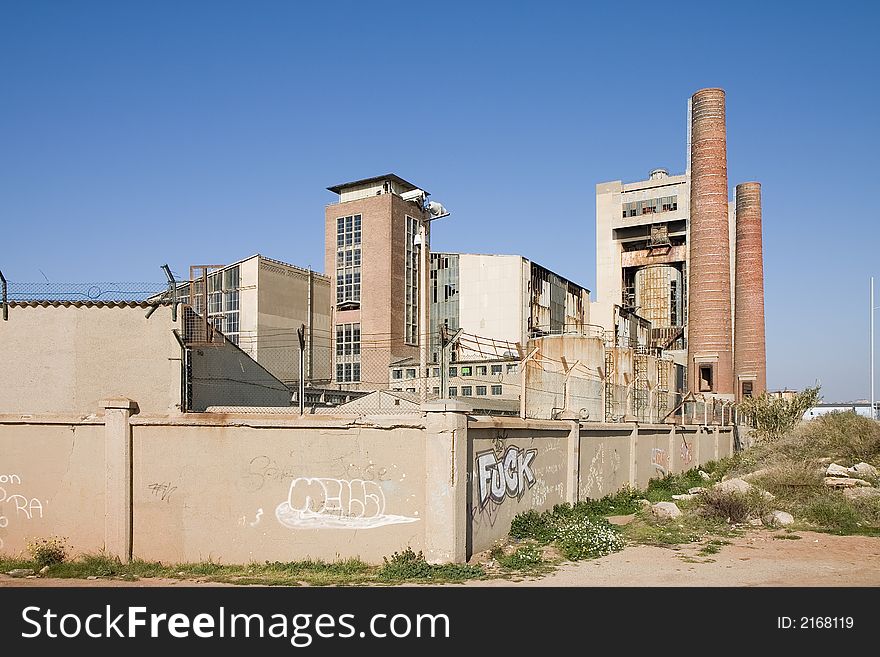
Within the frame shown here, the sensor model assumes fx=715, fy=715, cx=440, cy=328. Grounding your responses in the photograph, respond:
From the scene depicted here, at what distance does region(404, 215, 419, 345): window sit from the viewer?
52.9m

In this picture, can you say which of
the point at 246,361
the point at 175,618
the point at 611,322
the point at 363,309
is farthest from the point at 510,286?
the point at 175,618

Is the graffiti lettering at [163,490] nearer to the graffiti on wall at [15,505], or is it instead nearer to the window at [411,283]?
the graffiti on wall at [15,505]

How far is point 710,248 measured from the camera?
48844mm

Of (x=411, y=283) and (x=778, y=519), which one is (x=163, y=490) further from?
(x=411, y=283)

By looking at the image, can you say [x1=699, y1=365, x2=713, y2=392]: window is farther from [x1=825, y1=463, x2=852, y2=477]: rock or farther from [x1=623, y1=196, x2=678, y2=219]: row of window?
[x1=825, y1=463, x2=852, y2=477]: rock

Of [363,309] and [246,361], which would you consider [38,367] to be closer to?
[246,361]

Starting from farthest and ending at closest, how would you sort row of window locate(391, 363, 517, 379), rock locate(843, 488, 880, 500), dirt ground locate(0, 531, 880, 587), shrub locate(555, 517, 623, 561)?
row of window locate(391, 363, 517, 379)
rock locate(843, 488, 880, 500)
shrub locate(555, 517, 623, 561)
dirt ground locate(0, 531, 880, 587)

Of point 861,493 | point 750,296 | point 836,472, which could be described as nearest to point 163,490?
point 861,493

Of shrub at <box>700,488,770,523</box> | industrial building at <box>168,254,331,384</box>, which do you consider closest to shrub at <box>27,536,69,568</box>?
shrub at <box>700,488,770,523</box>

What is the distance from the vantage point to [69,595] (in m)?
8.67

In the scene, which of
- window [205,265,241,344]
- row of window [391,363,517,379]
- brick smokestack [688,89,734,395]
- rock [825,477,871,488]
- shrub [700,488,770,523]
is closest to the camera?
shrub [700,488,770,523]

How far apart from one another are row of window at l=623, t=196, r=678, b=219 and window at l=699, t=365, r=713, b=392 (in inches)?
693

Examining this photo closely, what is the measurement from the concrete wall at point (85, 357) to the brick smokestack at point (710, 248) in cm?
3846

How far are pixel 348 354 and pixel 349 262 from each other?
267 inches
